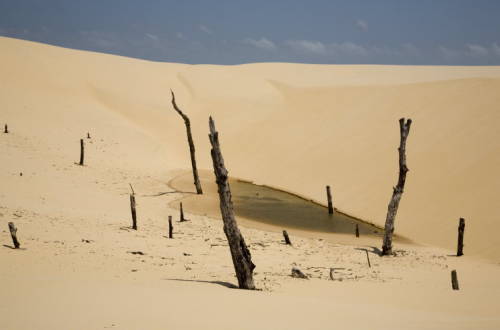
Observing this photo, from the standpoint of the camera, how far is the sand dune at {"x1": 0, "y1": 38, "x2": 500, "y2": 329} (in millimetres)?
8656

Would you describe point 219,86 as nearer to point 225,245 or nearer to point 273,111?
point 273,111

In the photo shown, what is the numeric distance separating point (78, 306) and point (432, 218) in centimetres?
1843

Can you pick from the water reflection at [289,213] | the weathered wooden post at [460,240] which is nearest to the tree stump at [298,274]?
the weathered wooden post at [460,240]

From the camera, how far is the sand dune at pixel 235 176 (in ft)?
28.4

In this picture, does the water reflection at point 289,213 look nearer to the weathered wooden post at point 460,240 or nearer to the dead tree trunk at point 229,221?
the weathered wooden post at point 460,240

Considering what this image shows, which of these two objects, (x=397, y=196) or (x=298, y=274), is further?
(x=397, y=196)

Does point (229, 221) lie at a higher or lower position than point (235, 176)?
lower

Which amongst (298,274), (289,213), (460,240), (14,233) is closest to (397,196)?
(460,240)

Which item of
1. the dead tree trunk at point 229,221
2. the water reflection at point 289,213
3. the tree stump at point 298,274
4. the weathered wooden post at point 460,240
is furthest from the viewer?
the water reflection at point 289,213

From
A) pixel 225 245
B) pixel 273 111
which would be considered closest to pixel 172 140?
pixel 273 111

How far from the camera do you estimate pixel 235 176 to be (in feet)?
120

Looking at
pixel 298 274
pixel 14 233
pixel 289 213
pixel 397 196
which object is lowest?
pixel 298 274

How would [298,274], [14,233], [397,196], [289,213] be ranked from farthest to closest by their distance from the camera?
[289,213]
[397,196]
[298,274]
[14,233]

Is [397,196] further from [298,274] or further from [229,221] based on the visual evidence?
[229,221]
